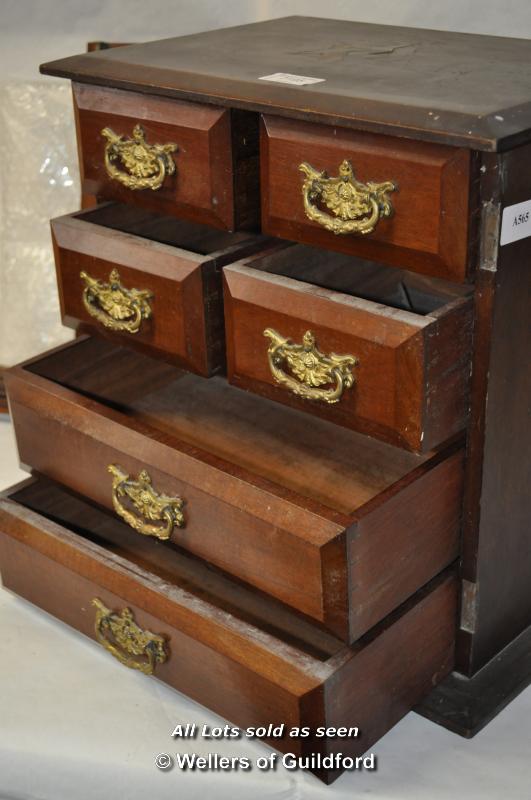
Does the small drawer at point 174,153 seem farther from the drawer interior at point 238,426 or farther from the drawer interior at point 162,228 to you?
the drawer interior at point 238,426

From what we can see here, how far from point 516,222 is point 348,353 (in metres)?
0.20

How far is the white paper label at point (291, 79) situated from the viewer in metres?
1.15

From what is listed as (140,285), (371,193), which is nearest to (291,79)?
(371,193)

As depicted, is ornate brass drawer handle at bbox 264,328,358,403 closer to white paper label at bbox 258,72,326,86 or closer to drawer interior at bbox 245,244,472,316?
drawer interior at bbox 245,244,472,316

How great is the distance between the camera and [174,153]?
4.01 feet

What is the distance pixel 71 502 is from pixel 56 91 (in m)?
0.72

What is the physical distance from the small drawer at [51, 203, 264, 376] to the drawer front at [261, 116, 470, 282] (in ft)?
0.40

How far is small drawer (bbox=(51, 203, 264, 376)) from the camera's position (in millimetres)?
1224

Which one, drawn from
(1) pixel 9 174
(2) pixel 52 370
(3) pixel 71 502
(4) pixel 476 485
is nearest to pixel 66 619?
(3) pixel 71 502

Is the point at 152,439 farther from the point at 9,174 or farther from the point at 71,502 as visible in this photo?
the point at 9,174

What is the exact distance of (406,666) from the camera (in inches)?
47.7

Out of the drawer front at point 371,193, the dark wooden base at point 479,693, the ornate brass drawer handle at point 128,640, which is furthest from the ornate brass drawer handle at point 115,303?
the dark wooden base at point 479,693

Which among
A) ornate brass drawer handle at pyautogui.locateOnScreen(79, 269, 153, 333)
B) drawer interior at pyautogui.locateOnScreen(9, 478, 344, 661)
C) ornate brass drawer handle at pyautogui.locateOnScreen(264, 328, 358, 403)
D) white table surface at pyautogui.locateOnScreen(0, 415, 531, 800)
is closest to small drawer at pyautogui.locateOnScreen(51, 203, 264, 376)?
ornate brass drawer handle at pyautogui.locateOnScreen(79, 269, 153, 333)

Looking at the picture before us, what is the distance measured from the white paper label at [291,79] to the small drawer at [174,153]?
4 cm
